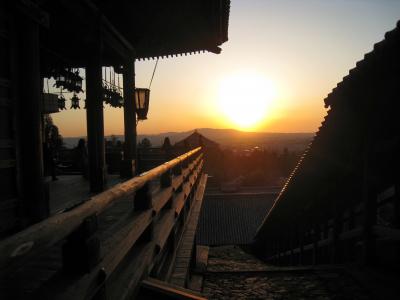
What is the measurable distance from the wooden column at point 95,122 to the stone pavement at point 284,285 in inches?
117

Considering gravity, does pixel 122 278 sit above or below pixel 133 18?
below

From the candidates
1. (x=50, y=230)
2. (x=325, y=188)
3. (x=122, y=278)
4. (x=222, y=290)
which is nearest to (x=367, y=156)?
(x=325, y=188)

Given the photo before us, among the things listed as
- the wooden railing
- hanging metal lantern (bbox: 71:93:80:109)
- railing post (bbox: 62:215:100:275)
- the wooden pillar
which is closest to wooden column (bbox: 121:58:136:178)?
the wooden railing

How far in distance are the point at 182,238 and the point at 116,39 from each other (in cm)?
434

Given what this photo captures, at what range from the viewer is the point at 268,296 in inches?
233

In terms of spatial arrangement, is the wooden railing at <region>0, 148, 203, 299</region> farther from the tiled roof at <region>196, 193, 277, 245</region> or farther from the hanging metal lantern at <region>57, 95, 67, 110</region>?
the tiled roof at <region>196, 193, 277, 245</region>

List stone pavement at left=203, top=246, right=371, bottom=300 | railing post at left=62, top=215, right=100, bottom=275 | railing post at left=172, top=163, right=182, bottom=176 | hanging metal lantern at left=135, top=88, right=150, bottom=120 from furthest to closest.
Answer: hanging metal lantern at left=135, top=88, right=150, bottom=120 < railing post at left=172, top=163, right=182, bottom=176 < stone pavement at left=203, top=246, right=371, bottom=300 < railing post at left=62, top=215, right=100, bottom=275

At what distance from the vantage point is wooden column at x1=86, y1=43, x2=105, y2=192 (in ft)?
21.0

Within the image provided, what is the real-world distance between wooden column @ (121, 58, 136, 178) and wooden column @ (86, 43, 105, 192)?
57.1 inches

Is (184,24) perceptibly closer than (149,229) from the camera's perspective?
No

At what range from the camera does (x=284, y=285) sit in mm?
6273

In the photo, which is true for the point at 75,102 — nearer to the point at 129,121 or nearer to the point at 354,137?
the point at 129,121

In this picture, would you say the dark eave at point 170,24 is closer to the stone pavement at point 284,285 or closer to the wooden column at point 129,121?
the wooden column at point 129,121

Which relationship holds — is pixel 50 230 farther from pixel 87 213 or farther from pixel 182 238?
pixel 182 238
